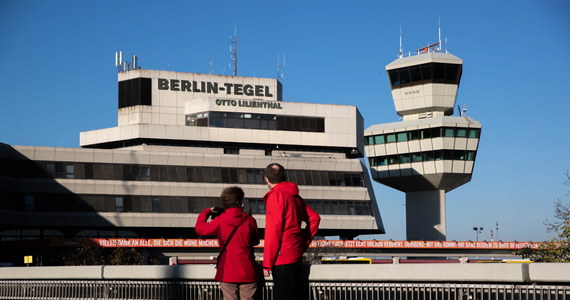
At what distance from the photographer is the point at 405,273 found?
1305 cm

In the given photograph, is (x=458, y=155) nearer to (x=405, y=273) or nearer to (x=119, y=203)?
(x=119, y=203)

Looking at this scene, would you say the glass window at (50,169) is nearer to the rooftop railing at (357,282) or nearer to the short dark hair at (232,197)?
the rooftop railing at (357,282)

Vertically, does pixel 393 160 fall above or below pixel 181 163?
above

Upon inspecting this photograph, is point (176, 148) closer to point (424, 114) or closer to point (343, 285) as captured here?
point (424, 114)

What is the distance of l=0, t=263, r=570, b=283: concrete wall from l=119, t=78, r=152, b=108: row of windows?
76213 millimetres

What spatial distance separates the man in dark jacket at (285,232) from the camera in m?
10.4

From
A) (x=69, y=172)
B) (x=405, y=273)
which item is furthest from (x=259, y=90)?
(x=405, y=273)

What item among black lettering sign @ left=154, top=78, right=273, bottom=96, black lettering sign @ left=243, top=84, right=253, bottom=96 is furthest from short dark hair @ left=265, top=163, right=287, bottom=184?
black lettering sign @ left=243, top=84, right=253, bottom=96

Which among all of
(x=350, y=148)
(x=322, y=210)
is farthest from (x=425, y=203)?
(x=322, y=210)

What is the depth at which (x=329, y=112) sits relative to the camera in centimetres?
9506

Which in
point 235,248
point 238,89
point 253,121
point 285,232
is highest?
point 238,89

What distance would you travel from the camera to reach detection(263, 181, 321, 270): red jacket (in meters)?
10.4

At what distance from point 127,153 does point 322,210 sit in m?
20.5

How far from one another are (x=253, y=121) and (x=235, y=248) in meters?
81.6
